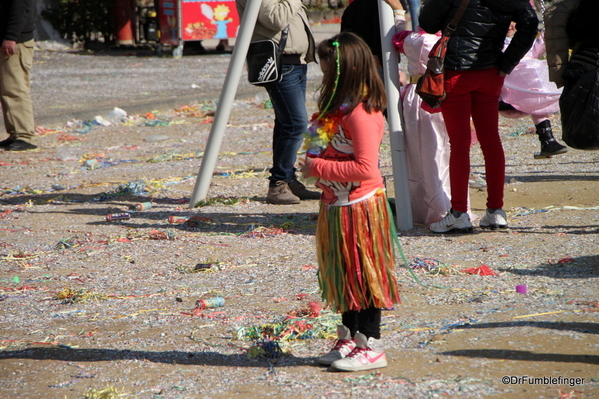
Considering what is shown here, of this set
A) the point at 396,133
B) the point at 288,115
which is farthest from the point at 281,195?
the point at 396,133

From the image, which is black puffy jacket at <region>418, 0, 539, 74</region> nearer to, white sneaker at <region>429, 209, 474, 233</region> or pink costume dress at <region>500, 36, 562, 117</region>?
white sneaker at <region>429, 209, 474, 233</region>

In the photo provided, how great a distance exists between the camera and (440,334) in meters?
3.54

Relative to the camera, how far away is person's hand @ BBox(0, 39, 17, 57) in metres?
8.97

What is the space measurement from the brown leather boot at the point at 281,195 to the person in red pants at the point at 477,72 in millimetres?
1711

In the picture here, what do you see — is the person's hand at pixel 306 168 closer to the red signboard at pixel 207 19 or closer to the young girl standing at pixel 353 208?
the young girl standing at pixel 353 208

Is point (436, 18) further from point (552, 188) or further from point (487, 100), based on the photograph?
point (552, 188)

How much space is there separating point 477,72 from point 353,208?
224 centimetres

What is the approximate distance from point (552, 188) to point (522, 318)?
10.4 ft

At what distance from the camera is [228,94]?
635 cm

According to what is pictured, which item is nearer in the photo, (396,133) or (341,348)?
(341,348)

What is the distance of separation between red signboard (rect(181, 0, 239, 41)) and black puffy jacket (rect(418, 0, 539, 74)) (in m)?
14.6

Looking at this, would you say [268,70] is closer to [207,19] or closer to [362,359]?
[362,359]

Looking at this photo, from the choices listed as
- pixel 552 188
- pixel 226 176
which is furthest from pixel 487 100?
pixel 226 176

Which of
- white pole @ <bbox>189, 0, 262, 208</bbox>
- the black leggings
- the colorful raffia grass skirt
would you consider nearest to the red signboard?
white pole @ <bbox>189, 0, 262, 208</bbox>
